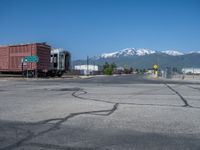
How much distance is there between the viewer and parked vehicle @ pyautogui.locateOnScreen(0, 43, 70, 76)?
38.2 metres

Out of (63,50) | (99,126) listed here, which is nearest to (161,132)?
(99,126)

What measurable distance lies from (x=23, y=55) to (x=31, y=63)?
204 cm

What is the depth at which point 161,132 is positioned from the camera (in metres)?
6.04

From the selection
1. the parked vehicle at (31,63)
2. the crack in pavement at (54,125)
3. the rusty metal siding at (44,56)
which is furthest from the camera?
the rusty metal siding at (44,56)

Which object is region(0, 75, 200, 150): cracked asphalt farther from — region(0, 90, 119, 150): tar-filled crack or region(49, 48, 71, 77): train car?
region(49, 48, 71, 77): train car

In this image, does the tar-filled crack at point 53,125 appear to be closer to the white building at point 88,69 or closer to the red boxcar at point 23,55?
the red boxcar at point 23,55

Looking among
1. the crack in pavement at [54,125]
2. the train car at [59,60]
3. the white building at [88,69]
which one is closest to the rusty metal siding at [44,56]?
the train car at [59,60]

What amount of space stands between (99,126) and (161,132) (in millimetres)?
1489

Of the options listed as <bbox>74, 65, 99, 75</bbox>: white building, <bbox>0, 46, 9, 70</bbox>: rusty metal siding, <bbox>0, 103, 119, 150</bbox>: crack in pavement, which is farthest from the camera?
<bbox>74, 65, 99, 75</bbox>: white building

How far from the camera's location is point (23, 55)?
38.5m

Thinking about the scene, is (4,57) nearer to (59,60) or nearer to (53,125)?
(59,60)

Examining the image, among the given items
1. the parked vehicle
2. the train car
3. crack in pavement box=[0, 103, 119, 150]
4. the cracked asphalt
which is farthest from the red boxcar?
crack in pavement box=[0, 103, 119, 150]

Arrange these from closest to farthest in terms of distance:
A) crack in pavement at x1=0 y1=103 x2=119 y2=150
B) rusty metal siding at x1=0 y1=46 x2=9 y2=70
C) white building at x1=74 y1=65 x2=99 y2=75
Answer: crack in pavement at x1=0 y1=103 x2=119 y2=150, rusty metal siding at x1=0 y1=46 x2=9 y2=70, white building at x1=74 y1=65 x2=99 y2=75

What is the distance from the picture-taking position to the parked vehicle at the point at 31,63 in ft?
125
